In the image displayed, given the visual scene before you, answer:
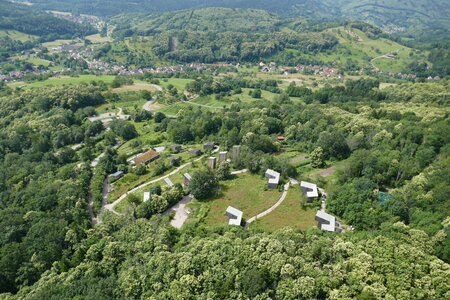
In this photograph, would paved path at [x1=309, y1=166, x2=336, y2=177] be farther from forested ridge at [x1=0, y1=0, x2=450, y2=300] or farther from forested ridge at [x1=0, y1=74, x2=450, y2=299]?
forested ridge at [x1=0, y1=74, x2=450, y2=299]

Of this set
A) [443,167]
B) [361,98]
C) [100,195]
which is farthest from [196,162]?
[361,98]

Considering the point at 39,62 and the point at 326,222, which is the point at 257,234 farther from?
the point at 39,62

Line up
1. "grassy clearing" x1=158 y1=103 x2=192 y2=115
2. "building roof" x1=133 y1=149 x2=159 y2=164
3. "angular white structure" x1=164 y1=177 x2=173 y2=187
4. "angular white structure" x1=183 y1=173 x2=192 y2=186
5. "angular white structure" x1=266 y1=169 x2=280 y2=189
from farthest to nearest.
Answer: "grassy clearing" x1=158 y1=103 x2=192 y2=115, "building roof" x1=133 y1=149 x2=159 y2=164, "angular white structure" x1=164 y1=177 x2=173 y2=187, "angular white structure" x1=183 y1=173 x2=192 y2=186, "angular white structure" x1=266 y1=169 x2=280 y2=189

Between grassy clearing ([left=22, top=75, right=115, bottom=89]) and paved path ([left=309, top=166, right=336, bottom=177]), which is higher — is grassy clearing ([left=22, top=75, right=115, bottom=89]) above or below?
below

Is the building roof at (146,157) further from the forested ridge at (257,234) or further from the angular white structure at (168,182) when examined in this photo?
the angular white structure at (168,182)

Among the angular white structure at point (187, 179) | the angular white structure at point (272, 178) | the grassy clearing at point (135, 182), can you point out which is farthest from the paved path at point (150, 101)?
the angular white structure at point (272, 178)

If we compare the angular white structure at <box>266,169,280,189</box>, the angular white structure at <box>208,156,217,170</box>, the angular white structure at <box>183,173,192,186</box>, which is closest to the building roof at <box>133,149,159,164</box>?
the angular white structure at <box>208,156,217,170</box>
